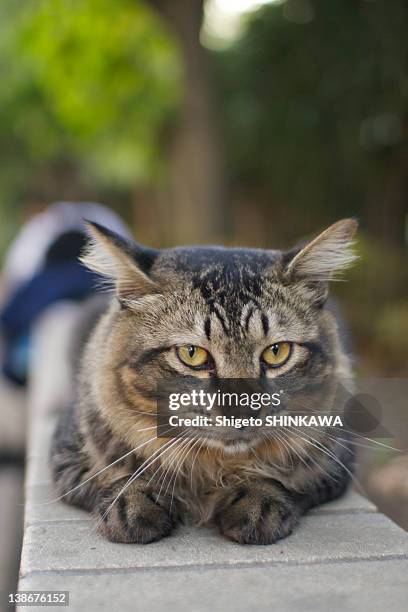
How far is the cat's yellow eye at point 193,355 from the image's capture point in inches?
80.3

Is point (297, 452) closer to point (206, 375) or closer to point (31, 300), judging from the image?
point (206, 375)

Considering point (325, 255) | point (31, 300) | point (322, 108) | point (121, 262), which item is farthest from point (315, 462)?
point (322, 108)

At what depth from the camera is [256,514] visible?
2027mm

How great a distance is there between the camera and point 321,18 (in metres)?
7.04

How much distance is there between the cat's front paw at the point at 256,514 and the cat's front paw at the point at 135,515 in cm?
17

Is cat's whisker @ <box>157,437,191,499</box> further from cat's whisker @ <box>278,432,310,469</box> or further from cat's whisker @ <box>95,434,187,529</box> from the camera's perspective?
cat's whisker @ <box>278,432,310,469</box>

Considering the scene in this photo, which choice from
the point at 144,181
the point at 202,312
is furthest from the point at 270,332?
the point at 144,181

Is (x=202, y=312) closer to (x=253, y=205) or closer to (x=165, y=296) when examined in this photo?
(x=165, y=296)

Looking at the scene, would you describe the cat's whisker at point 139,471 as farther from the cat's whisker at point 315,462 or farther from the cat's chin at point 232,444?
the cat's whisker at point 315,462

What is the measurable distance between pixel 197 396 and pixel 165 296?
0.34 meters

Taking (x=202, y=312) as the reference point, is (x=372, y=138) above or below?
above

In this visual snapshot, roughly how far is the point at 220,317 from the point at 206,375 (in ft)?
0.54

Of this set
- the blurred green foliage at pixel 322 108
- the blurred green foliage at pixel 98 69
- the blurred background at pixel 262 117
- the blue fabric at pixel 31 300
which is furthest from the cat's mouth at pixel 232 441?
the blurred green foliage at pixel 98 69

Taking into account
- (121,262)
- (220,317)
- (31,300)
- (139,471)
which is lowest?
(139,471)
